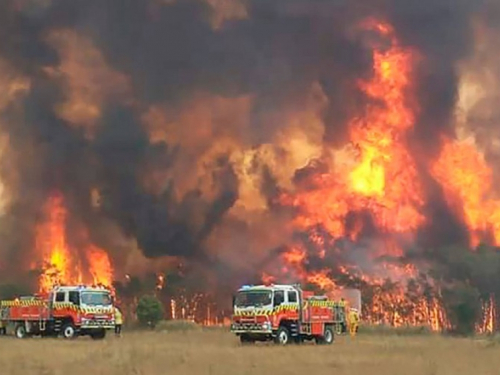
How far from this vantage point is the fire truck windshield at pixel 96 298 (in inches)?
1806

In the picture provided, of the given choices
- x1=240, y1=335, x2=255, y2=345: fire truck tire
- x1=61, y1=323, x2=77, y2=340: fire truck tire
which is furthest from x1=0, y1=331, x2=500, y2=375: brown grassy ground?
x1=61, y1=323, x2=77, y2=340: fire truck tire

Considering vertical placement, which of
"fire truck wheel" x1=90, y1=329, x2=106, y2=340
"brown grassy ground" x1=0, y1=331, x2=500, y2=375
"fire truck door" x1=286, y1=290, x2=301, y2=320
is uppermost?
"fire truck door" x1=286, y1=290, x2=301, y2=320

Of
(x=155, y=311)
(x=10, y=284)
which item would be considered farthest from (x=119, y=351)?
(x=10, y=284)

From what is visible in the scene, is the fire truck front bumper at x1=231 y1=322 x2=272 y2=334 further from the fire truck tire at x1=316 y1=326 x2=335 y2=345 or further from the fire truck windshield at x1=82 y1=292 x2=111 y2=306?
the fire truck windshield at x1=82 y1=292 x2=111 y2=306

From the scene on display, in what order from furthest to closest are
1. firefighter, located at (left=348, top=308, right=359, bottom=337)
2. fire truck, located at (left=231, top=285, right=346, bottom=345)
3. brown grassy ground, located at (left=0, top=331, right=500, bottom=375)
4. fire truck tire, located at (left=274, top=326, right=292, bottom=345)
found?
firefighter, located at (left=348, top=308, right=359, bottom=337) < fire truck tire, located at (left=274, top=326, right=292, bottom=345) < fire truck, located at (left=231, top=285, right=346, bottom=345) < brown grassy ground, located at (left=0, top=331, right=500, bottom=375)

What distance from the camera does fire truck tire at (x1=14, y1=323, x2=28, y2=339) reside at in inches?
1877

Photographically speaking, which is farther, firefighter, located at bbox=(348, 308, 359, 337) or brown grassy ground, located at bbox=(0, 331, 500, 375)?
firefighter, located at bbox=(348, 308, 359, 337)

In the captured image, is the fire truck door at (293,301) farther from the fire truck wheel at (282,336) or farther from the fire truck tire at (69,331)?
the fire truck tire at (69,331)

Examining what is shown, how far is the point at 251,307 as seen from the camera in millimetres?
38688

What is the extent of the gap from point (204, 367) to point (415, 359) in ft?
23.9

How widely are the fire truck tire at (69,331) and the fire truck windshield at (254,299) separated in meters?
10.2

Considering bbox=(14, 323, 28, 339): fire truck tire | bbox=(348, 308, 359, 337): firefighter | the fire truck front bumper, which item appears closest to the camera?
the fire truck front bumper

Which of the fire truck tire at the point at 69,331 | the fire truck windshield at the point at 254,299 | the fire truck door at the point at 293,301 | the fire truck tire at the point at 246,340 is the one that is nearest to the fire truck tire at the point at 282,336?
the fire truck door at the point at 293,301

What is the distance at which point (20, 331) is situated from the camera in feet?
158
